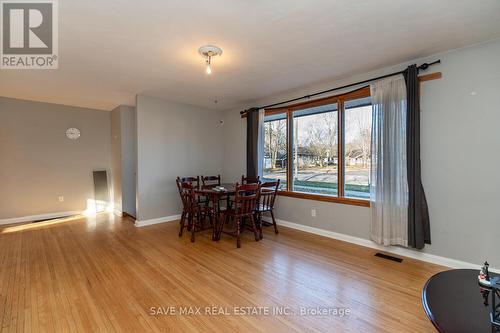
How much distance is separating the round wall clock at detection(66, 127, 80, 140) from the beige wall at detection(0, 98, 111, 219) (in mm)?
70

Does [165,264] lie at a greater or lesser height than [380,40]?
lesser

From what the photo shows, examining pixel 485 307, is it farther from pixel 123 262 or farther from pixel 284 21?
pixel 123 262

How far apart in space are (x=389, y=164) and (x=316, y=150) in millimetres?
1265

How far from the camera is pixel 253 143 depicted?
15.8 feet

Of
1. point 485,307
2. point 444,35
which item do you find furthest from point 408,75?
point 485,307

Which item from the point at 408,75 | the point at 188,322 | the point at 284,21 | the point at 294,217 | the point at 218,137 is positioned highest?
the point at 284,21

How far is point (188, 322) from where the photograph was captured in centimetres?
185

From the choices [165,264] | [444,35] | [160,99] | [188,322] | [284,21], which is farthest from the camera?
[160,99]

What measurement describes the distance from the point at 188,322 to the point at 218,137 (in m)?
4.40

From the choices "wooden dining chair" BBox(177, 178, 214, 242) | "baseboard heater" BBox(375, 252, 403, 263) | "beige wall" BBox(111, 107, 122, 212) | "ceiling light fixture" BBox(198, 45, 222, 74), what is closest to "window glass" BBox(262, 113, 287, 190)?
"wooden dining chair" BBox(177, 178, 214, 242)

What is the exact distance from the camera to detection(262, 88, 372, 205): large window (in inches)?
140

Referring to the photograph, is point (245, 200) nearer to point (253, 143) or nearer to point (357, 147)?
point (253, 143)

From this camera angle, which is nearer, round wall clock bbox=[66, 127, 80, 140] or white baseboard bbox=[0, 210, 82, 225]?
white baseboard bbox=[0, 210, 82, 225]

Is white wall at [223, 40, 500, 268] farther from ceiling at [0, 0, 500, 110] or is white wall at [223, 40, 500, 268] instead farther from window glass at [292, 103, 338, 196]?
window glass at [292, 103, 338, 196]
